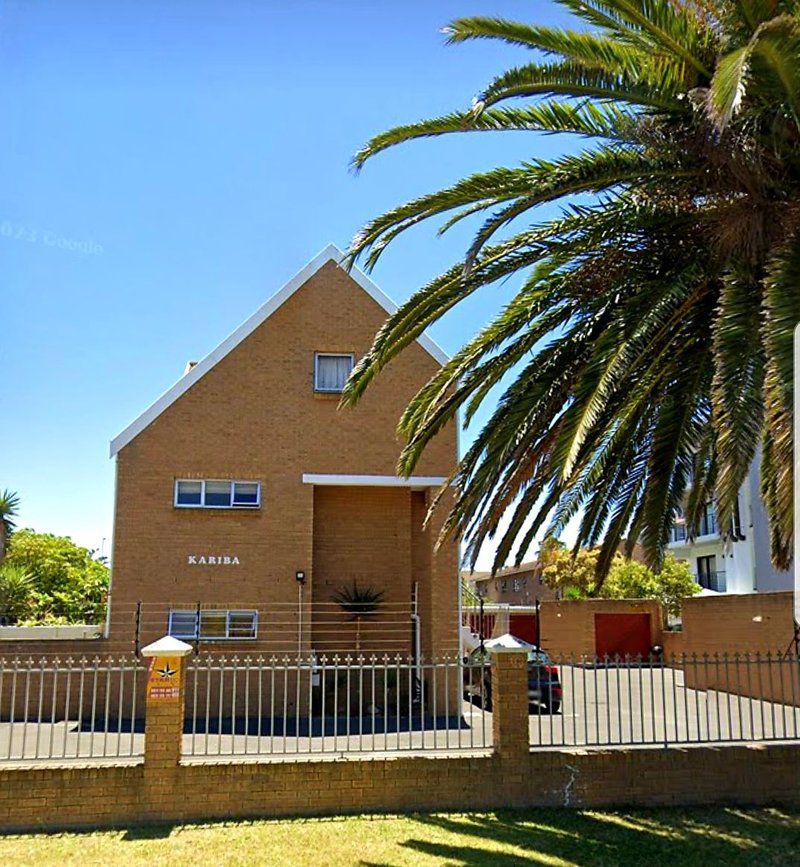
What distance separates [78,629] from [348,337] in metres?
9.44

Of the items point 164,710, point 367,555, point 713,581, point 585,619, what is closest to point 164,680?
point 164,710

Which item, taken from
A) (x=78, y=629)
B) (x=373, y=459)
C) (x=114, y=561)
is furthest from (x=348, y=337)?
(x=78, y=629)

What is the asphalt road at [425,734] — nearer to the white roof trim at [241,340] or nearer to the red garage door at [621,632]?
the white roof trim at [241,340]

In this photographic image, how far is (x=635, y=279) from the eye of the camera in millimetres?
9344

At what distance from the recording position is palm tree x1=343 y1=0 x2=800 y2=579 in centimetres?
728

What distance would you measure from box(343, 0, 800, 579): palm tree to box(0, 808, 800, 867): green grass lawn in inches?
117

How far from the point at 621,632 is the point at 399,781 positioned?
94.3 feet

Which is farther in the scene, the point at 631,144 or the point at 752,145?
the point at 631,144

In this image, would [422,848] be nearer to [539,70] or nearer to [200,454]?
[539,70]

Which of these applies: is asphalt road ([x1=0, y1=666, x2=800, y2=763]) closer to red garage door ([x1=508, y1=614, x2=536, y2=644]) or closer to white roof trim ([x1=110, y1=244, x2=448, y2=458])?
white roof trim ([x1=110, y1=244, x2=448, y2=458])

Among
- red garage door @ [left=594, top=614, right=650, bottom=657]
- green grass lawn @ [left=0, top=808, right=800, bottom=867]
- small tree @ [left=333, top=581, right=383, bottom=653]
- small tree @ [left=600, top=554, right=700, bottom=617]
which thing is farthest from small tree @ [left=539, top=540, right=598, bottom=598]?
green grass lawn @ [left=0, top=808, right=800, bottom=867]

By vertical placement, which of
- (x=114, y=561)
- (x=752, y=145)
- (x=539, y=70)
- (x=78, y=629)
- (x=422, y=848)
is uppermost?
(x=539, y=70)

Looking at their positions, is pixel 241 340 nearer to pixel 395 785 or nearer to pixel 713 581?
pixel 395 785

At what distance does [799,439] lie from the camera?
6.57 meters
